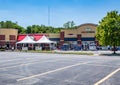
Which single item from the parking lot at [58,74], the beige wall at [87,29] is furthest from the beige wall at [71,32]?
the parking lot at [58,74]

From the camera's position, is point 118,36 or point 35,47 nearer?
point 118,36

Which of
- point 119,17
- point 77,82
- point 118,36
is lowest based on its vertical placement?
point 77,82

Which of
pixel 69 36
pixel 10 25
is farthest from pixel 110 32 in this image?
pixel 10 25

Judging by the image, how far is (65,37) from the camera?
286 ft

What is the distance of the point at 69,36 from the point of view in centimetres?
8669

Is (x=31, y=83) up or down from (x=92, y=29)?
down

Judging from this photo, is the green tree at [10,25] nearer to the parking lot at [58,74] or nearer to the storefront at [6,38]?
the storefront at [6,38]

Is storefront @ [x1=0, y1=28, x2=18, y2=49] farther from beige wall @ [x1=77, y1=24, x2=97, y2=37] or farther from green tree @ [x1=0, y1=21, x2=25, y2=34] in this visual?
green tree @ [x1=0, y1=21, x2=25, y2=34]

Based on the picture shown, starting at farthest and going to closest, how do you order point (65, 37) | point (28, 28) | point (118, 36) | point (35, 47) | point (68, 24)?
point (68, 24) → point (28, 28) → point (65, 37) → point (35, 47) → point (118, 36)

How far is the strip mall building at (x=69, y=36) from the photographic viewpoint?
278 feet

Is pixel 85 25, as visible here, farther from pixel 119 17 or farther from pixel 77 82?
pixel 77 82

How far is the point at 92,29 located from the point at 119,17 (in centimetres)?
2588

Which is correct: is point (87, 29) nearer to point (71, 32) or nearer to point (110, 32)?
point (71, 32)

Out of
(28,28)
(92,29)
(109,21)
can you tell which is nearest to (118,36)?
(109,21)
